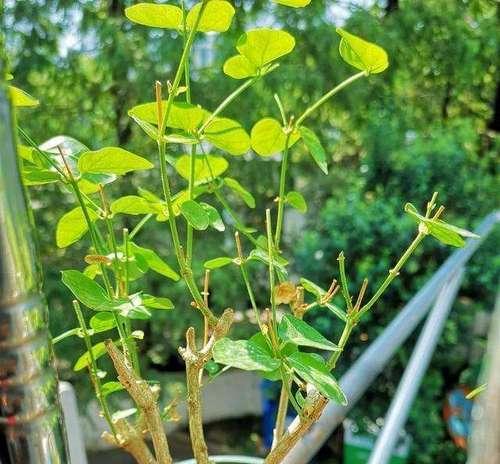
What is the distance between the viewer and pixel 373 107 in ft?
9.00

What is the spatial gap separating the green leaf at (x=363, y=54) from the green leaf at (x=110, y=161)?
127 mm

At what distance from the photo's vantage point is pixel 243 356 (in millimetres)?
314

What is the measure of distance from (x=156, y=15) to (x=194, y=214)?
0.10 meters

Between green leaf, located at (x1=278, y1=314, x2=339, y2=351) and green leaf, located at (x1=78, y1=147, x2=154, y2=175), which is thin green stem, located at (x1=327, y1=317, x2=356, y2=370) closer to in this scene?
green leaf, located at (x1=278, y1=314, x2=339, y2=351)

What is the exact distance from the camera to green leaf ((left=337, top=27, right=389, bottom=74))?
1.23 ft

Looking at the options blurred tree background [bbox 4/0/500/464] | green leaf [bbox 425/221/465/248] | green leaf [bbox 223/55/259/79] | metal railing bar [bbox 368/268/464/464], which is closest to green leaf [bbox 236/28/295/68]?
green leaf [bbox 223/55/259/79]

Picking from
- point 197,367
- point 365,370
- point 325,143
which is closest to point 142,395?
point 197,367

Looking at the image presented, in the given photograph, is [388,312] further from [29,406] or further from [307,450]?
[29,406]

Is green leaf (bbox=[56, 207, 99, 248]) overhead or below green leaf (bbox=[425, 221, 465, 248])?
below

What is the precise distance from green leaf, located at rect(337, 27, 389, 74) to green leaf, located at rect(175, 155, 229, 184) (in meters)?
0.10

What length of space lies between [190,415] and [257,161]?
2150 millimetres

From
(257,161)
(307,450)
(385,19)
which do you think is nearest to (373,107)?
(385,19)

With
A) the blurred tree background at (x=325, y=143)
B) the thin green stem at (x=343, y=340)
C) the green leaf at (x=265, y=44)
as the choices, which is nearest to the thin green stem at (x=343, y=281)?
the thin green stem at (x=343, y=340)

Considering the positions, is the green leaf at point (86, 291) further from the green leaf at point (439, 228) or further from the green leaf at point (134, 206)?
the green leaf at point (439, 228)
